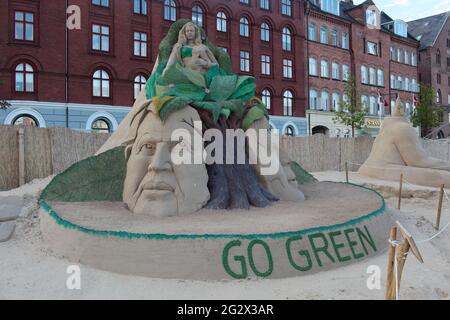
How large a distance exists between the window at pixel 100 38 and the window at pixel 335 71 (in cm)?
1552

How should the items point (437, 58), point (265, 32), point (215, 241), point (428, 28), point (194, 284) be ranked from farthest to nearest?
point (428, 28), point (437, 58), point (265, 32), point (215, 241), point (194, 284)

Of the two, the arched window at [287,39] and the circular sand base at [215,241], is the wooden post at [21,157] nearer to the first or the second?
the circular sand base at [215,241]

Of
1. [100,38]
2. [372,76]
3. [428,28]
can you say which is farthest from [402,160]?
[428,28]

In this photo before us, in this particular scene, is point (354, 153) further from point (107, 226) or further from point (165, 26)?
point (107, 226)

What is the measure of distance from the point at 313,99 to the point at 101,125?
562 inches

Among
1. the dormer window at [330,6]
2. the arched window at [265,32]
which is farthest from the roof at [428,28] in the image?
the arched window at [265,32]

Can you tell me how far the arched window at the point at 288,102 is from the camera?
26609 mm

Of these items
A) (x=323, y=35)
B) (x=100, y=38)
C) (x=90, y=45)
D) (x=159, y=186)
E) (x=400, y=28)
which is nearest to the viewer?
(x=159, y=186)

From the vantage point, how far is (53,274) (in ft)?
13.7

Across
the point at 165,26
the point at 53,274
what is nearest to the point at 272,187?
the point at 53,274

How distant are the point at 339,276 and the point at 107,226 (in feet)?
8.32

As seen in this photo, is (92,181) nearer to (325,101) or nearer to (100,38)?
(100,38)

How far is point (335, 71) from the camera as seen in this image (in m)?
29.0

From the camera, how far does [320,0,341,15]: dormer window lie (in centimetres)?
2909
